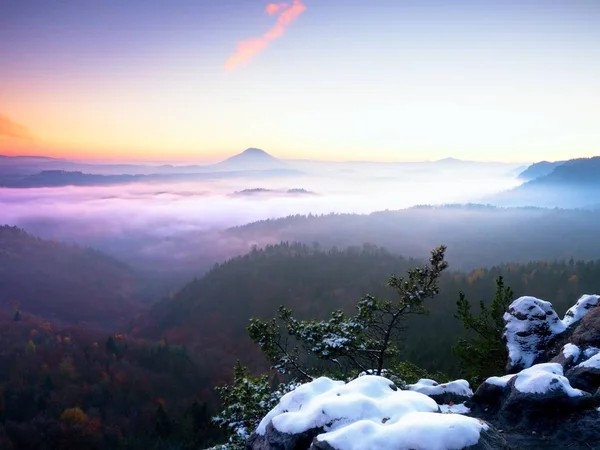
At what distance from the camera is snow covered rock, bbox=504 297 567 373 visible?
79.8 ft

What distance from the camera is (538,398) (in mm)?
15555

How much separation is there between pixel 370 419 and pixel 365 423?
105 centimetres

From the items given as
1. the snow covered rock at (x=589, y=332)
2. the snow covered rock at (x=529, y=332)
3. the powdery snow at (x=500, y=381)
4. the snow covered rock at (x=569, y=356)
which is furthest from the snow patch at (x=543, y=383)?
the snow covered rock at (x=529, y=332)

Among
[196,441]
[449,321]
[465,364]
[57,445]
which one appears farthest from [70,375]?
[465,364]

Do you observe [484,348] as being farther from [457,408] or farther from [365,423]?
[365,423]

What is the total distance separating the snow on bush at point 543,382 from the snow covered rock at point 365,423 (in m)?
5.41

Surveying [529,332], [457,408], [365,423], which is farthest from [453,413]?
[529,332]

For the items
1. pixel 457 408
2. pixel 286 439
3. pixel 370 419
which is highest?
pixel 370 419

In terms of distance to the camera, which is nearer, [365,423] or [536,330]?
[365,423]

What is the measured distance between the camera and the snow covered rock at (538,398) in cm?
1516

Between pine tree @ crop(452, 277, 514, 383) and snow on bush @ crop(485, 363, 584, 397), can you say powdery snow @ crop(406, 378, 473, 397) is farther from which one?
pine tree @ crop(452, 277, 514, 383)

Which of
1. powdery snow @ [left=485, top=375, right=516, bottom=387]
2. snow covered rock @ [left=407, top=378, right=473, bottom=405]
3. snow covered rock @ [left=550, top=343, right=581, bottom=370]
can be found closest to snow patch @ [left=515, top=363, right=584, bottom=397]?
powdery snow @ [left=485, top=375, right=516, bottom=387]

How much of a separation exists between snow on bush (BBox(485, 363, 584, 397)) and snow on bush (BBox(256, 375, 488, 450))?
17.9 feet

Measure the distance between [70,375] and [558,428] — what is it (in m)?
187
